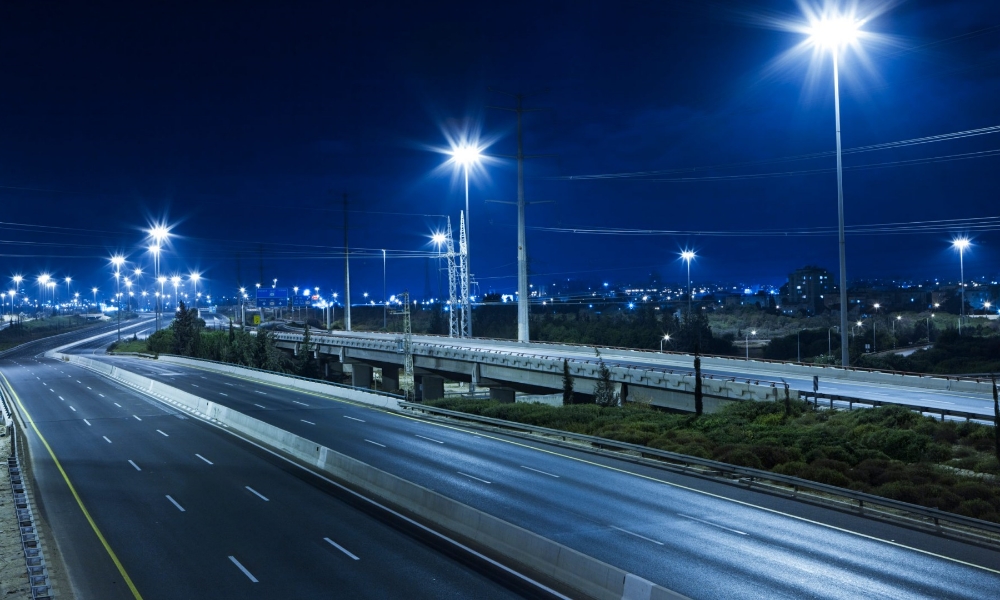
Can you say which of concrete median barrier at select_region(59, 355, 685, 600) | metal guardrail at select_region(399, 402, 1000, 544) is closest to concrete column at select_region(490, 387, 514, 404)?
metal guardrail at select_region(399, 402, 1000, 544)

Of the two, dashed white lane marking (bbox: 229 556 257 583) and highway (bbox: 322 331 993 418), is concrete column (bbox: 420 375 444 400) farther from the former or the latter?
dashed white lane marking (bbox: 229 556 257 583)

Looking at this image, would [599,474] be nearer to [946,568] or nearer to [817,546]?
[817,546]

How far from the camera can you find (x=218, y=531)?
55.5 feet

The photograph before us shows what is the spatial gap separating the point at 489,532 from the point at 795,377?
29702mm

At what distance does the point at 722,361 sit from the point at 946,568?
112ft

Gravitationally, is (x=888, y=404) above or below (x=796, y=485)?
above

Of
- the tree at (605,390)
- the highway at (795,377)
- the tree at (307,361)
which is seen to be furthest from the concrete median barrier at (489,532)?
the tree at (307,361)

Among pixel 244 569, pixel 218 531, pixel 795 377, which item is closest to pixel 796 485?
pixel 244 569

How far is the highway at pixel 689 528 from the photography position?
13070mm

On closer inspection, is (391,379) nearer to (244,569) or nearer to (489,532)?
(489,532)

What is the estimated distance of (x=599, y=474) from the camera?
23.1 m

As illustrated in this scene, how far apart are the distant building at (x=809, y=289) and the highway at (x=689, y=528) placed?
11489 centimetres

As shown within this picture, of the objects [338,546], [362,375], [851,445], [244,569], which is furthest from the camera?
[362,375]

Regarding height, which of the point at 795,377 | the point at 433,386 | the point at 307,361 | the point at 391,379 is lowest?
the point at 391,379
